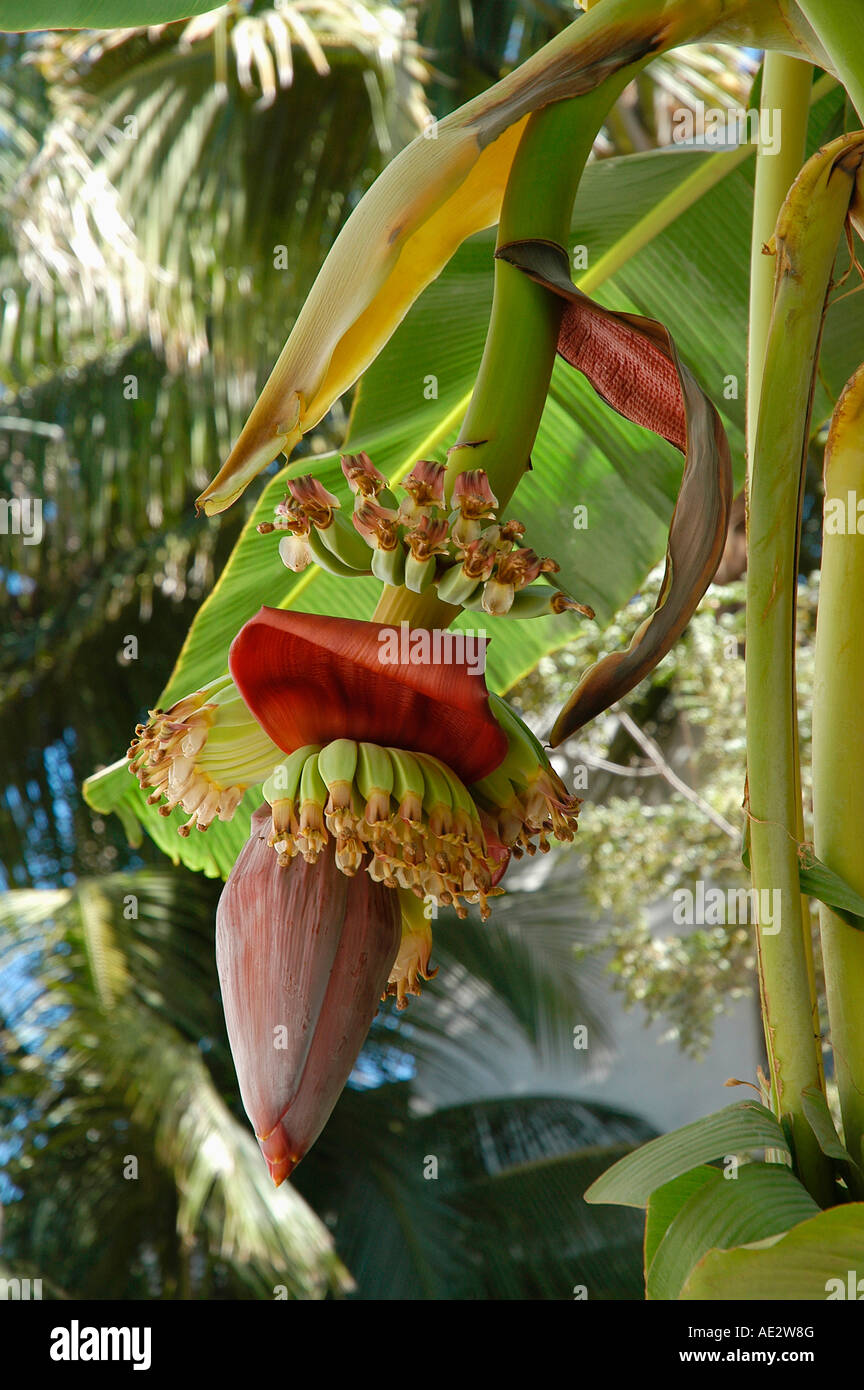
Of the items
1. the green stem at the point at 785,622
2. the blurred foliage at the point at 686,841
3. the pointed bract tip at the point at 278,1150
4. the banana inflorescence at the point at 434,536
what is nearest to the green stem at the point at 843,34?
the green stem at the point at 785,622

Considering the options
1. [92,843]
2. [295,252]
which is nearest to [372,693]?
[295,252]

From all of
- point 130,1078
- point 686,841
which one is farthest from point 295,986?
point 130,1078

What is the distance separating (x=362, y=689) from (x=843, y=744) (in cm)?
18

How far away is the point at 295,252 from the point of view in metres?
2.89

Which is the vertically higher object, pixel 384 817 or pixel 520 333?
pixel 520 333

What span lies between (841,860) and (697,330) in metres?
0.43

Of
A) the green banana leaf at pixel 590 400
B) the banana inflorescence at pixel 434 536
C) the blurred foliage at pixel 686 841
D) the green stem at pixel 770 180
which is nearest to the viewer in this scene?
the banana inflorescence at pixel 434 536

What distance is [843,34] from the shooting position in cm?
31

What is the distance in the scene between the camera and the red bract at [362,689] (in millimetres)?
255

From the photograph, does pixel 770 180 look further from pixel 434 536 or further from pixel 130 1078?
pixel 130 1078

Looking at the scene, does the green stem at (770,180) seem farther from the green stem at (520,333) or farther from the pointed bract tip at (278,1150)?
the pointed bract tip at (278,1150)

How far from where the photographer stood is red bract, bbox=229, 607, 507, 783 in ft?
0.84

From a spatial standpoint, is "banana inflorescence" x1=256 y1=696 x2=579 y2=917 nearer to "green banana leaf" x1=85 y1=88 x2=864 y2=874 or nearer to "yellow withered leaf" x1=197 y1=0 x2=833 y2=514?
"yellow withered leaf" x1=197 y1=0 x2=833 y2=514

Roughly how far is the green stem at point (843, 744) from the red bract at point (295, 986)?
0.49 feet
